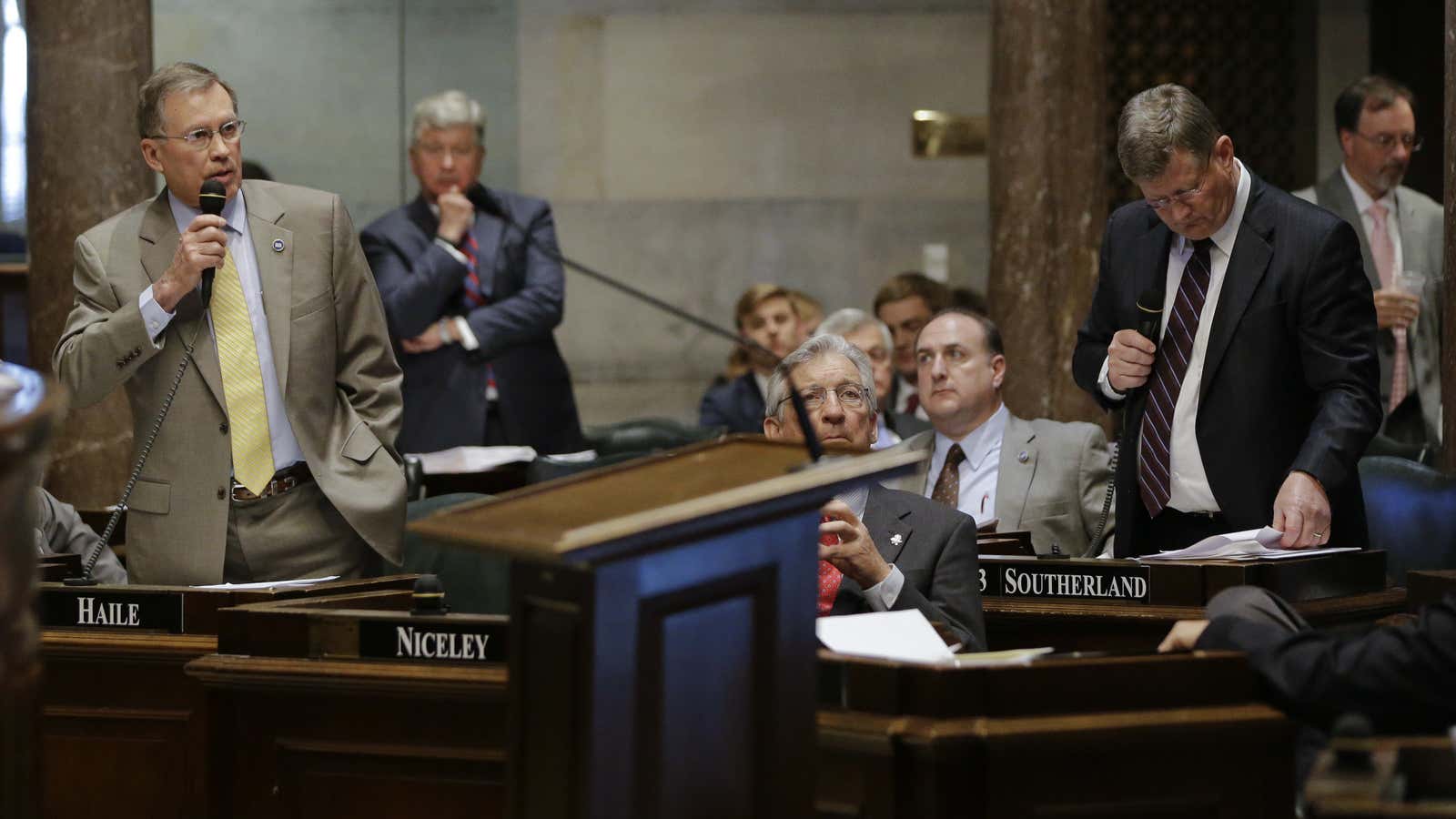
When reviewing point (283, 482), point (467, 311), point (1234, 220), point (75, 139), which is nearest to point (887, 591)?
point (1234, 220)

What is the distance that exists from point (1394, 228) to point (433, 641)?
3749 mm

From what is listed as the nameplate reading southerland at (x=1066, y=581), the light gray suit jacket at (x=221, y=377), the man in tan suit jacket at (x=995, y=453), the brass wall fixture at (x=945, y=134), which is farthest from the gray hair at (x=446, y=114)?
the brass wall fixture at (x=945, y=134)

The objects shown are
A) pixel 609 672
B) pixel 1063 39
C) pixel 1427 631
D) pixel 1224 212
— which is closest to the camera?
pixel 609 672

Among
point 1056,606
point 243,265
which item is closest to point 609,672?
point 1056,606

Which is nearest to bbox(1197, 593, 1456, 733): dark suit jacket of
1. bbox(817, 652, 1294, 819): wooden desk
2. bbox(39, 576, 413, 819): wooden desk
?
bbox(817, 652, 1294, 819): wooden desk

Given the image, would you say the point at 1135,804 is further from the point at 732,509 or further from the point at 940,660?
the point at 732,509

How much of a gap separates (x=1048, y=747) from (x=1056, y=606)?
3.58 feet

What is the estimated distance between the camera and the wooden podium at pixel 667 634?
6.75 ft

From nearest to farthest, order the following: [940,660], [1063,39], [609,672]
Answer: [609,672] < [940,660] < [1063,39]

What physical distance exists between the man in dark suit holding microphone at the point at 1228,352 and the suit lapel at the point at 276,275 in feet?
5.25

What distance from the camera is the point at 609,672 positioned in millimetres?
2062

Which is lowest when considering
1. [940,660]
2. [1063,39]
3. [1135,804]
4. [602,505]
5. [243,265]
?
[1135,804]

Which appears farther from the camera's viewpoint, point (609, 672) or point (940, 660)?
point (940, 660)

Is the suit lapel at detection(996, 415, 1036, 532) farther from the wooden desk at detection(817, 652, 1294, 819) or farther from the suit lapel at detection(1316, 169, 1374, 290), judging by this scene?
the wooden desk at detection(817, 652, 1294, 819)
